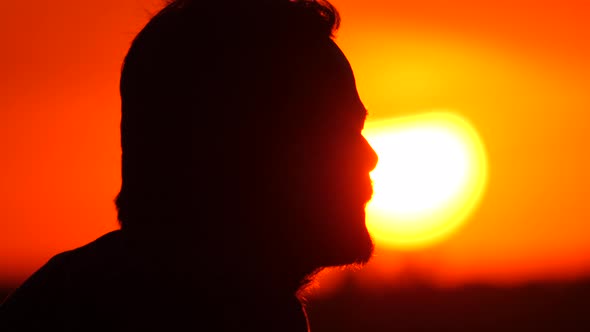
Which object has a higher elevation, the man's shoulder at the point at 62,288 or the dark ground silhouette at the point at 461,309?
the dark ground silhouette at the point at 461,309

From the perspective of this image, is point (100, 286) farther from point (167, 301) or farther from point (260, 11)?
point (260, 11)

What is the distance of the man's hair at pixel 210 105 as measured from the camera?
4.18 metres

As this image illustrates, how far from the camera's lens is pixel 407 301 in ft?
236

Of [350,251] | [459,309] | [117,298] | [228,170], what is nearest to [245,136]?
[228,170]

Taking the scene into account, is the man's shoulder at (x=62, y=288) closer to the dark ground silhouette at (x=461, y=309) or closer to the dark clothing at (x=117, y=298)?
the dark clothing at (x=117, y=298)

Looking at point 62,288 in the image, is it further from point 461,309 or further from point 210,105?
point 461,309

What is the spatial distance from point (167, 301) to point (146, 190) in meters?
0.39

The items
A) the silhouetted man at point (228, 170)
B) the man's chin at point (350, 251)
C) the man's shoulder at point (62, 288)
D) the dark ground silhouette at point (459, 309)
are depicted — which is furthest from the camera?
the dark ground silhouette at point (459, 309)

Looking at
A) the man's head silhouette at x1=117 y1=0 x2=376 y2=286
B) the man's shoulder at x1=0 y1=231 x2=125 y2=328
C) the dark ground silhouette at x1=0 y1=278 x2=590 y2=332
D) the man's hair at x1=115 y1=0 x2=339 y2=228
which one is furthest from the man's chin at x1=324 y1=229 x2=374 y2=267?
the dark ground silhouette at x1=0 y1=278 x2=590 y2=332

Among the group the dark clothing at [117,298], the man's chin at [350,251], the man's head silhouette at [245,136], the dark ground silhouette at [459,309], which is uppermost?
the dark ground silhouette at [459,309]

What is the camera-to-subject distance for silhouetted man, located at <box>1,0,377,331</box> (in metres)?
4.09

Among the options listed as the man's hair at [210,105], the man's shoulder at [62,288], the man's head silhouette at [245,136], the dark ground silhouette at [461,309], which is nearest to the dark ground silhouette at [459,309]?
the dark ground silhouette at [461,309]

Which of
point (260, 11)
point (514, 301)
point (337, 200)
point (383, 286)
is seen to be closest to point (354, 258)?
point (337, 200)

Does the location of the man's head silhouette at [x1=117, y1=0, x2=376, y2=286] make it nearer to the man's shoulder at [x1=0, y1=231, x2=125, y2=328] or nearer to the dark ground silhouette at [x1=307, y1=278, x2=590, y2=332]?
the man's shoulder at [x1=0, y1=231, x2=125, y2=328]
